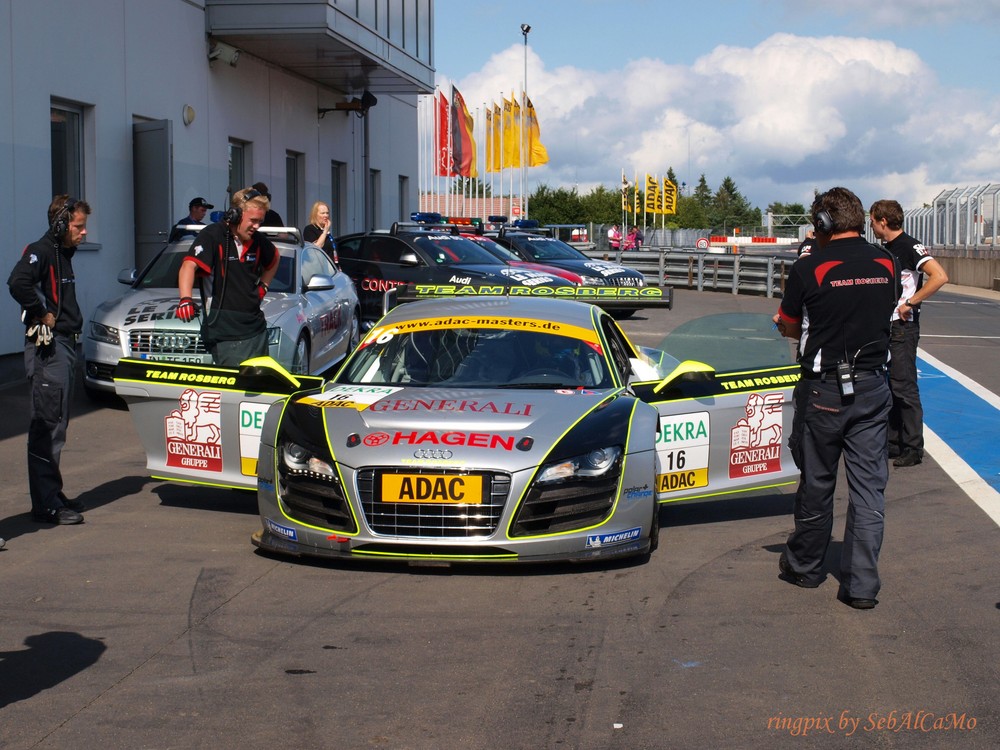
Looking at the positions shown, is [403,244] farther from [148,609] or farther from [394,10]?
[148,609]

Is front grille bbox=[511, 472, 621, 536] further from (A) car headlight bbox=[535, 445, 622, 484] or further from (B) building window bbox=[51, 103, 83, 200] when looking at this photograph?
(B) building window bbox=[51, 103, 83, 200]

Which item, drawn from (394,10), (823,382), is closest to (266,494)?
(823,382)

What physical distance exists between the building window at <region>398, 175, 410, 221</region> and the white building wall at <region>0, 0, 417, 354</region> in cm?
855

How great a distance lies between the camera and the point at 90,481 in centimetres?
854

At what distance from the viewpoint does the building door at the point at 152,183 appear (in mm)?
17891

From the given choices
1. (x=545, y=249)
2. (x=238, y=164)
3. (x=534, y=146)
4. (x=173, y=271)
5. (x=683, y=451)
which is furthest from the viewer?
(x=534, y=146)

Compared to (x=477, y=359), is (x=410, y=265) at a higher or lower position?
higher

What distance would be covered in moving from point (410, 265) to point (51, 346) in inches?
431

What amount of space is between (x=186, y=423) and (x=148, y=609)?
1.86m

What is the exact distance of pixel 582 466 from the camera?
19.6 feet

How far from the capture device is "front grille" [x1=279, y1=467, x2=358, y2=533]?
5.95 metres

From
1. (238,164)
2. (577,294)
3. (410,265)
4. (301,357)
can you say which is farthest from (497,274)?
(577,294)

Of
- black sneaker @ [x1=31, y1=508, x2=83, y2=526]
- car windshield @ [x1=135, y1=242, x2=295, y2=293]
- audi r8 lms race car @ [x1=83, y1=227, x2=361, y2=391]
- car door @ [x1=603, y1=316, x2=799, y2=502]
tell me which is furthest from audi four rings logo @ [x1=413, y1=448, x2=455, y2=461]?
car windshield @ [x1=135, y1=242, x2=295, y2=293]

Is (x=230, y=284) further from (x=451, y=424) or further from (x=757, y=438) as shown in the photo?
(x=757, y=438)
